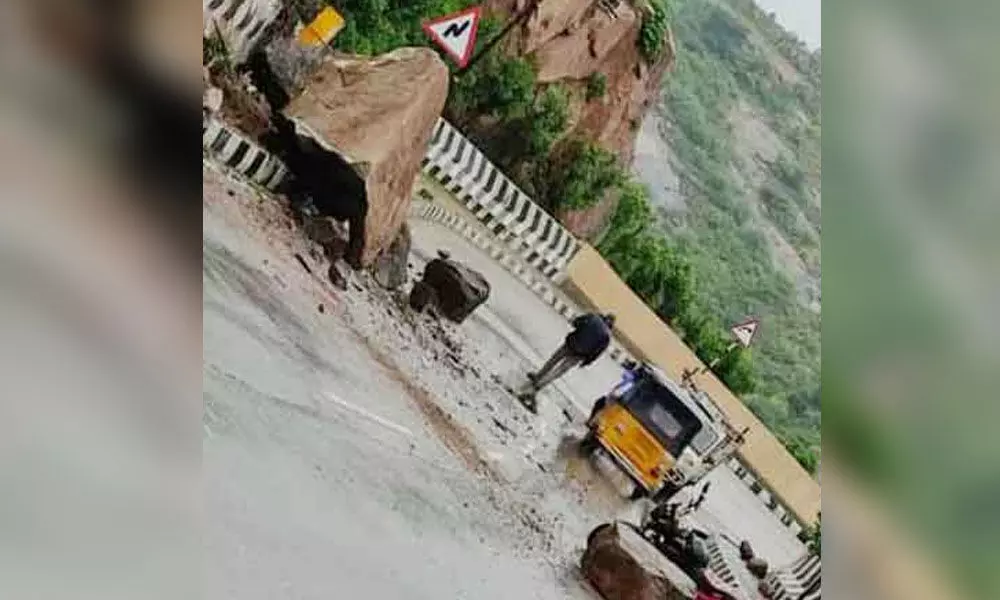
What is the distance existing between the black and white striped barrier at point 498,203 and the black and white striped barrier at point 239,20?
9.1 inches

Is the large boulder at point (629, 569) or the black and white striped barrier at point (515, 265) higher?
the black and white striped barrier at point (515, 265)

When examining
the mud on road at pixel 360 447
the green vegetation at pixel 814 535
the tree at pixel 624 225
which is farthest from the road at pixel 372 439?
the green vegetation at pixel 814 535

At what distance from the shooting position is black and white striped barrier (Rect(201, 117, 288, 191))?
5.79 feet

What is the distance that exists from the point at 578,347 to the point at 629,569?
271 mm

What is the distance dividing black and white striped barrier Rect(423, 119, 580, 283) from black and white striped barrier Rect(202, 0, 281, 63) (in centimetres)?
23

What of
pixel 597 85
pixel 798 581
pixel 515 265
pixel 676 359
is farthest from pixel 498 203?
pixel 798 581

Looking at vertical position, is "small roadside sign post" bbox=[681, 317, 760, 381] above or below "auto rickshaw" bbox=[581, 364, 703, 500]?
above

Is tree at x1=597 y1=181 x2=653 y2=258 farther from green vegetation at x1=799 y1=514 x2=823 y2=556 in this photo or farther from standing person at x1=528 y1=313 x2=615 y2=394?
green vegetation at x1=799 y1=514 x2=823 y2=556

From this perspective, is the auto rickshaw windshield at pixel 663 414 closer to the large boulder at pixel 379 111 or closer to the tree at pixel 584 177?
the tree at pixel 584 177

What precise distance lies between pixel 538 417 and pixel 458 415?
10 centimetres

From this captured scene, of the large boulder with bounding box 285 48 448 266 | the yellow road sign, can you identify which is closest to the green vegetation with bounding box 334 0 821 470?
the large boulder with bounding box 285 48 448 266

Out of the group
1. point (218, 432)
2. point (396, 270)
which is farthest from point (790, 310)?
point (218, 432)

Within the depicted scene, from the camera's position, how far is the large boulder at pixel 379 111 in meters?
1.78
